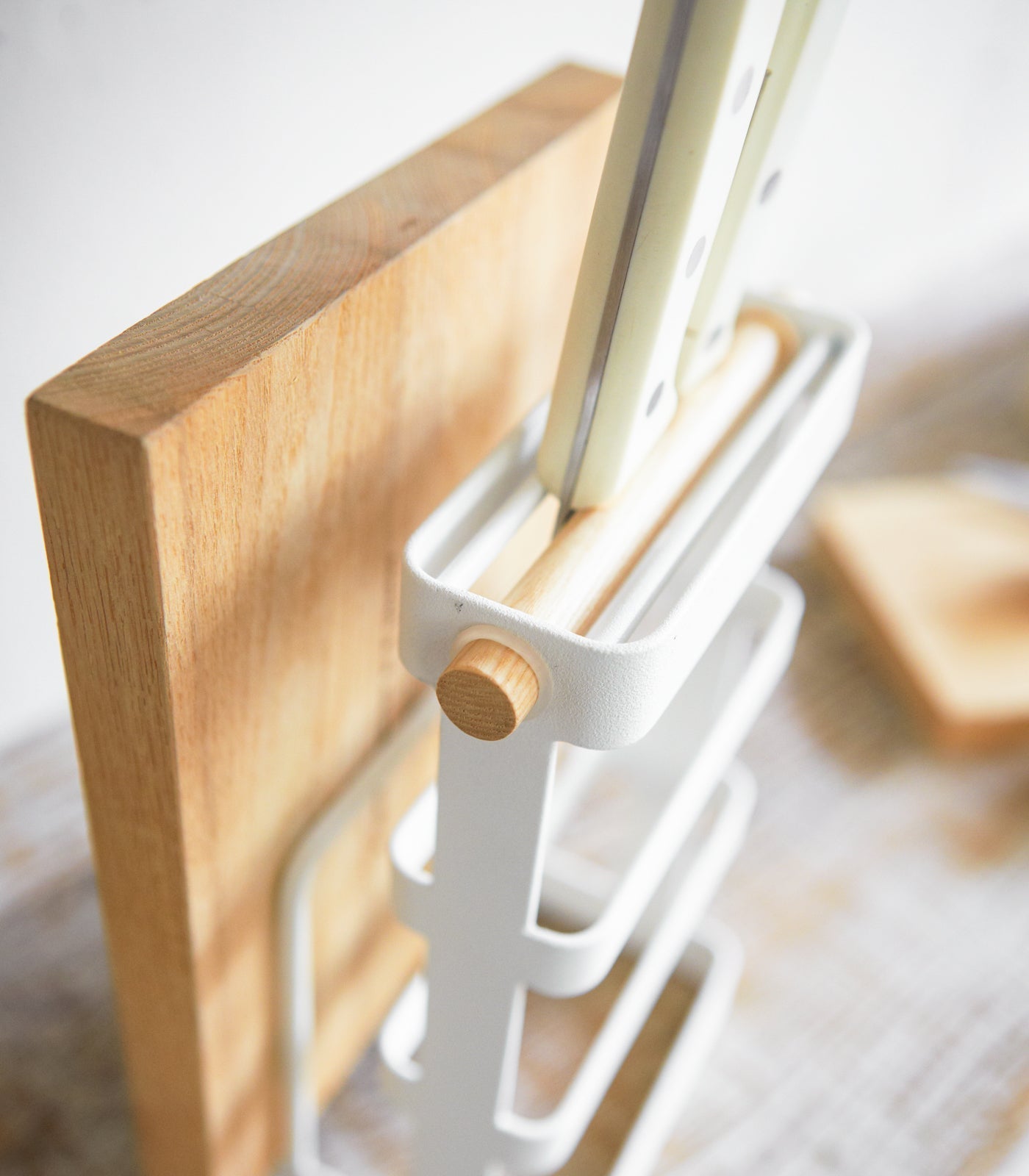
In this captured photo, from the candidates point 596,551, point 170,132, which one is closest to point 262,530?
point 596,551

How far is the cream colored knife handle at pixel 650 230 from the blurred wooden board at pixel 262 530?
0.21 feet

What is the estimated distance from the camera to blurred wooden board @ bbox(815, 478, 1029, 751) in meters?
0.65

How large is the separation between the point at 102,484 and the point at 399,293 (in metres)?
0.11

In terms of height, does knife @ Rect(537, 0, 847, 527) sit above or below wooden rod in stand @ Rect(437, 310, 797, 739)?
above

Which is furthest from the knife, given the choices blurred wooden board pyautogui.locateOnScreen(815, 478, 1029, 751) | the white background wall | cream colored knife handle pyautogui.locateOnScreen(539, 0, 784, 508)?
blurred wooden board pyautogui.locateOnScreen(815, 478, 1029, 751)

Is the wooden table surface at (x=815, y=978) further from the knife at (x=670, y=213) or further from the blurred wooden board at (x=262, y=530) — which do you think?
the knife at (x=670, y=213)

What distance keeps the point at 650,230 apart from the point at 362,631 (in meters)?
0.18

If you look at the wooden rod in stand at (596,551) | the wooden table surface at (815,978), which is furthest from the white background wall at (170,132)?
the wooden rod in stand at (596,551)

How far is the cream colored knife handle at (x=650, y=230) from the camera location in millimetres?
229

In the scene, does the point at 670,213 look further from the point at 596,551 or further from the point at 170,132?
the point at 170,132

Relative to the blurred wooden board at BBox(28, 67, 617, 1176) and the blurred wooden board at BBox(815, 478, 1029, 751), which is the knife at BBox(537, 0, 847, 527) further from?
the blurred wooden board at BBox(815, 478, 1029, 751)

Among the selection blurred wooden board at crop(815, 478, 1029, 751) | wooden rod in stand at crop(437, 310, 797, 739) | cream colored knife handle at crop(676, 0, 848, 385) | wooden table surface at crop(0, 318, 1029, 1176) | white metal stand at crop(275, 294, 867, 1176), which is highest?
cream colored knife handle at crop(676, 0, 848, 385)

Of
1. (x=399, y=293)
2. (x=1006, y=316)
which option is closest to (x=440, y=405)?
(x=399, y=293)

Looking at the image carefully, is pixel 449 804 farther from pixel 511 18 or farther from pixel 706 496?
pixel 511 18
